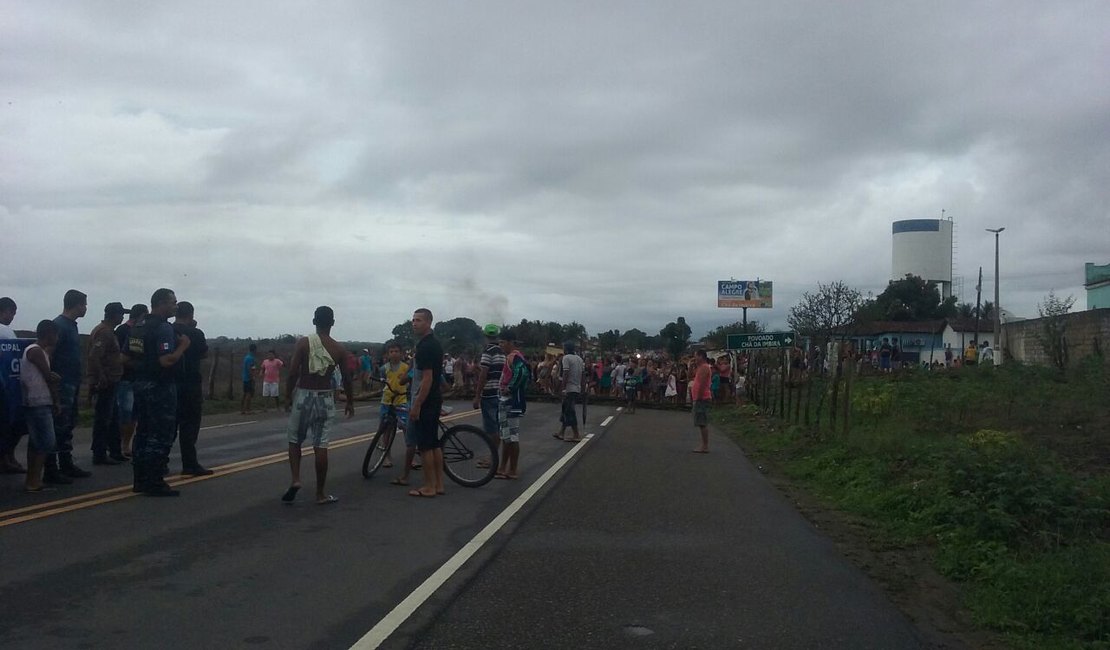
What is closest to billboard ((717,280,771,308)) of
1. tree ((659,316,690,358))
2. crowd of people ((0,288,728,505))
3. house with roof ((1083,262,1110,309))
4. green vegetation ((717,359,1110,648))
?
tree ((659,316,690,358))

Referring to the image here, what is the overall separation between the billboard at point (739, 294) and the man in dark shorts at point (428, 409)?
50.1 m

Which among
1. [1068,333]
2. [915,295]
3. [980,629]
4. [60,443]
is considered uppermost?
[915,295]

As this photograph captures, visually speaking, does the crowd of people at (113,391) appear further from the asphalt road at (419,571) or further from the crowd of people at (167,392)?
the asphalt road at (419,571)

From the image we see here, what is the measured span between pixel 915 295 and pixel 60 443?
8644 centimetres

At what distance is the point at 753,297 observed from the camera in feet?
196

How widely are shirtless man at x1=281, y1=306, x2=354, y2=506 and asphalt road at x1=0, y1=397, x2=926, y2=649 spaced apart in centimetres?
39

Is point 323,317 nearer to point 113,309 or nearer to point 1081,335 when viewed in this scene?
point 113,309

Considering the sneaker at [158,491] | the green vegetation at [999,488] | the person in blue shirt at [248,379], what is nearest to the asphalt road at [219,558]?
the sneaker at [158,491]

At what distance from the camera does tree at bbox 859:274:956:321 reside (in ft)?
284

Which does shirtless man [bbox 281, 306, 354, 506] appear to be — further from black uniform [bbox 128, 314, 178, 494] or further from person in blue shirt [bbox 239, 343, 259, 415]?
person in blue shirt [bbox 239, 343, 259, 415]

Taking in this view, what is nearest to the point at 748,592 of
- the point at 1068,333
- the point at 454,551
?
the point at 454,551

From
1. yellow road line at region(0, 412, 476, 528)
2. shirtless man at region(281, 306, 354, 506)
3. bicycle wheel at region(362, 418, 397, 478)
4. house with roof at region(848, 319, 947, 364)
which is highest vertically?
house with roof at region(848, 319, 947, 364)

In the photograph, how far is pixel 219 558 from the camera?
7.27 metres

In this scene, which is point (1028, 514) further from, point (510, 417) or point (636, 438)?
point (636, 438)
